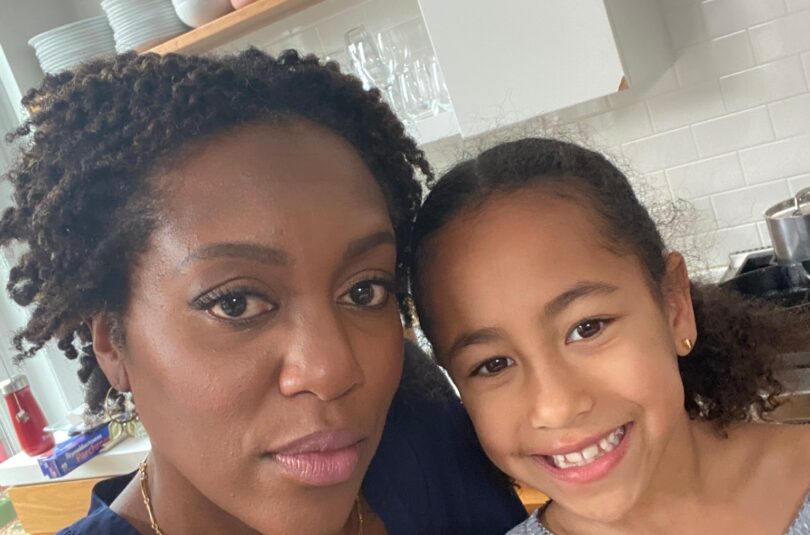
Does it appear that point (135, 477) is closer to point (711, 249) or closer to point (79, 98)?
point (79, 98)

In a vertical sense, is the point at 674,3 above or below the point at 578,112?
above

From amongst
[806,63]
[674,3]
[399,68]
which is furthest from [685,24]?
[399,68]

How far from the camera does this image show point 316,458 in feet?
2.27

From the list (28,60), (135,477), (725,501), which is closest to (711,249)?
(725,501)

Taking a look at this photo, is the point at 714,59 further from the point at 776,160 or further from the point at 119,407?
the point at 119,407

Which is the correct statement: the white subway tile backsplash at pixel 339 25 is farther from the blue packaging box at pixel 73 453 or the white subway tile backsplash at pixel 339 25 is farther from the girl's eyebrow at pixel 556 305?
the girl's eyebrow at pixel 556 305

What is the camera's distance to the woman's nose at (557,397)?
837 mm

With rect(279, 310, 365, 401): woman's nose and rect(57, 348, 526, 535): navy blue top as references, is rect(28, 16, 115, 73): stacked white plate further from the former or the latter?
rect(279, 310, 365, 401): woman's nose

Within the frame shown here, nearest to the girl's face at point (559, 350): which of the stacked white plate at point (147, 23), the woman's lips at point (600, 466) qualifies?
the woman's lips at point (600, 466)

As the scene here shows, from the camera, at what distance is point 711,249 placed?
1.90 metres

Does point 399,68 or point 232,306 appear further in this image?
point 399,68

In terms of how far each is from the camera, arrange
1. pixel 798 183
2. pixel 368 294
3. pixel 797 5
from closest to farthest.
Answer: pixel 368 294, pixel 797 5, pixel 798 183

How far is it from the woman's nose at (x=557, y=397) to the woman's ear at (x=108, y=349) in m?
0.42

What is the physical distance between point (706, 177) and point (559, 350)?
1168 millimetres
